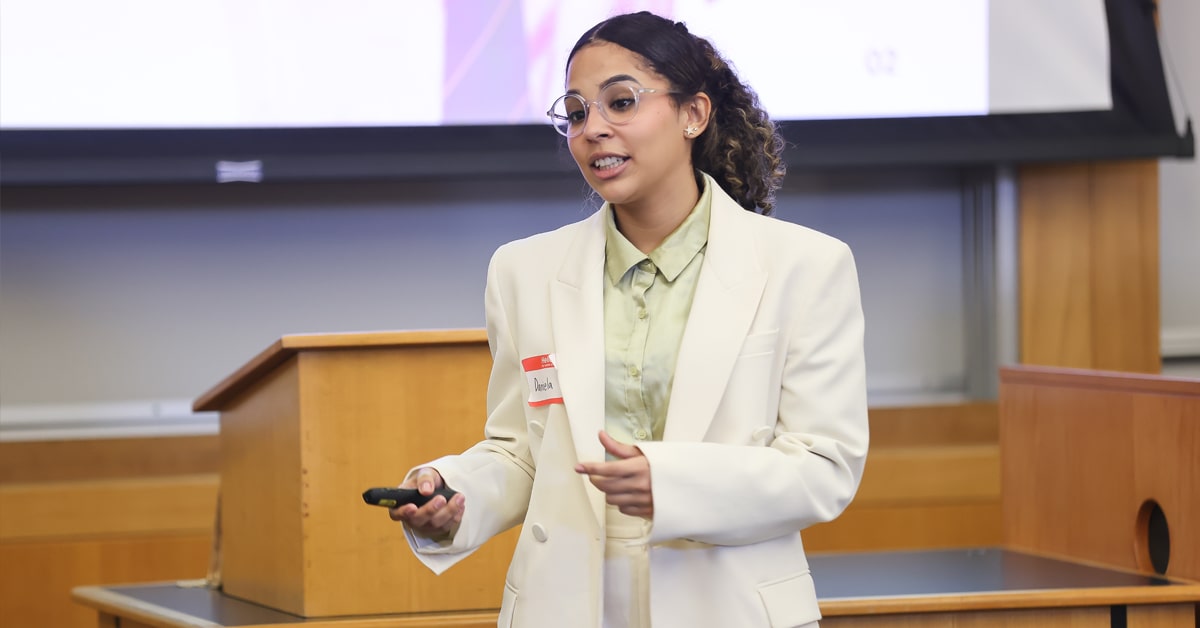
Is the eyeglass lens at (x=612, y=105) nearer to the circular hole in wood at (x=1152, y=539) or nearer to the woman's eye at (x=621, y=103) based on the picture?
the woman's eye at (x=621, y=103)

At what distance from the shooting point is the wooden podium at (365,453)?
8.70 feet

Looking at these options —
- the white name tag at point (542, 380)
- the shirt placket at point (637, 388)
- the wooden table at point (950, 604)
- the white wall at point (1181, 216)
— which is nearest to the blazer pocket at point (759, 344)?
the shirt placket at point (637, 388)

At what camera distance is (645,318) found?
1.72 metres

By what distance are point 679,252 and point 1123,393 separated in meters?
1.61

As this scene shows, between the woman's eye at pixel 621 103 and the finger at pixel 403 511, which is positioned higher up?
the woman's eye at pixel 621 103

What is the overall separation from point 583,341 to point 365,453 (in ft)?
3.74

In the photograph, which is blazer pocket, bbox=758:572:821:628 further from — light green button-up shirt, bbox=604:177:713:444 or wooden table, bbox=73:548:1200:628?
wooden table, bbox=73:548:1200:628

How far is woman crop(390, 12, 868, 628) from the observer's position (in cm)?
160

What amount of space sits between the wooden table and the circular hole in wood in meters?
0.08

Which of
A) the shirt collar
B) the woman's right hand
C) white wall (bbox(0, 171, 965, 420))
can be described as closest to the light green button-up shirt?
the shirt collar

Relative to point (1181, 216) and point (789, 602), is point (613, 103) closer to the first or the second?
point (789, 602)

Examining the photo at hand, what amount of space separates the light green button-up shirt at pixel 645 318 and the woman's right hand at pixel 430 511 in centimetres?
22

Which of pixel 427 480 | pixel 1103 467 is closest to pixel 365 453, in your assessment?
pixel 427 480

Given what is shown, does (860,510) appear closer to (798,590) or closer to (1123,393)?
(1123,393)
